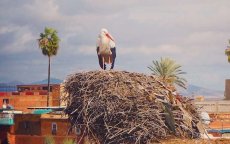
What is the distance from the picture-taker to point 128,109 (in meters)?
13.6

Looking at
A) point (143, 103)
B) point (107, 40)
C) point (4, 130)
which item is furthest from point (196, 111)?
point (4, 130)

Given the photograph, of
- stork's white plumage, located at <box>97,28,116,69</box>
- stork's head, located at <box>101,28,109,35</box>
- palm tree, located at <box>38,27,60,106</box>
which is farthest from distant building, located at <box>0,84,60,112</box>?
stork's white plumage, located at <box>97,28,116,69</box>

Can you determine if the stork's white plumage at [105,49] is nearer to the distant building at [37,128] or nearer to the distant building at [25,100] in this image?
the distant building at [37,128]

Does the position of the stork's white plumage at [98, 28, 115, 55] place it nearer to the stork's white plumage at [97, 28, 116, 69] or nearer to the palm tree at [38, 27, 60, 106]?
the stork's white plumage at [97, 28, 116, 69]

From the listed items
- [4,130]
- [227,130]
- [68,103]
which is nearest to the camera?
[68,103]

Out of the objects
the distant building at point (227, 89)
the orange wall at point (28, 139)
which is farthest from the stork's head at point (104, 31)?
the distant building at point (227, 89)

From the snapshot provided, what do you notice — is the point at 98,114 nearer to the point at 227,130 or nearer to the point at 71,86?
the point at 71,86

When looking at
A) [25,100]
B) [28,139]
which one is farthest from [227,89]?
[25,100]

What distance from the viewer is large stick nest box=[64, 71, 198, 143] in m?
13.4

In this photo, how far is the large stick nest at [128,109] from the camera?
13414mm

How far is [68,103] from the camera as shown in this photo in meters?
14.9

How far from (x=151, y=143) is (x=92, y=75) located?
2461mm

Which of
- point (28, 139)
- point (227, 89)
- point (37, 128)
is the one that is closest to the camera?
point (37, 128)

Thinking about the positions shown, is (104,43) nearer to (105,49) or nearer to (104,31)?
(105,49)
